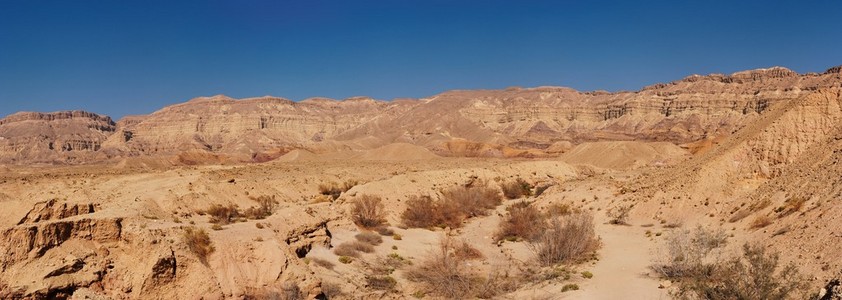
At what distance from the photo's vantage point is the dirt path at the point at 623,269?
1521 centimetres

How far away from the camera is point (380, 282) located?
52.9ft

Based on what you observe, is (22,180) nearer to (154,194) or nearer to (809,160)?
(154,194)

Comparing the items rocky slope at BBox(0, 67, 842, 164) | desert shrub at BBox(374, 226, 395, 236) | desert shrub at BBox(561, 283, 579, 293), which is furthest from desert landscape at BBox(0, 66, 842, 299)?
rocky slope at BBox(0, 67, 842, 164)

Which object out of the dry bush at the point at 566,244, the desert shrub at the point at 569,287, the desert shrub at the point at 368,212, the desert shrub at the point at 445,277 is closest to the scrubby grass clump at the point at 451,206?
the desert shrub at the point at 368,212

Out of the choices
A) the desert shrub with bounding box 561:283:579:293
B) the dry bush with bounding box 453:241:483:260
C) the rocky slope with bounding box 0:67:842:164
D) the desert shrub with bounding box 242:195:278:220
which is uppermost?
the rocky slope with bounding box 0:67:842:164

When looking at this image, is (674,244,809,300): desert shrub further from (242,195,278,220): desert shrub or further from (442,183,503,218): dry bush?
(442,183,503,218): dry bush

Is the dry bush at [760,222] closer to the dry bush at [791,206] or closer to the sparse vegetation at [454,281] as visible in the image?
the dry bush at [791,206]

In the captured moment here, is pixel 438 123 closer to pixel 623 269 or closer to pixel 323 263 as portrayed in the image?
pixel 623 269

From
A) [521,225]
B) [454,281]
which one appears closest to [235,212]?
[521,225]

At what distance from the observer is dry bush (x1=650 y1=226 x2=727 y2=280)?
15.5 meters

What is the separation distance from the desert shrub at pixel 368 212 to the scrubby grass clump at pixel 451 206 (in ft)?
4.84

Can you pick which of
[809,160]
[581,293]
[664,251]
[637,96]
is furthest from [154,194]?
[637,96]

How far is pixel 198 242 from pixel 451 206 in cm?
1937

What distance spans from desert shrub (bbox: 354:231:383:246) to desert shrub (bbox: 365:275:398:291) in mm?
3963
